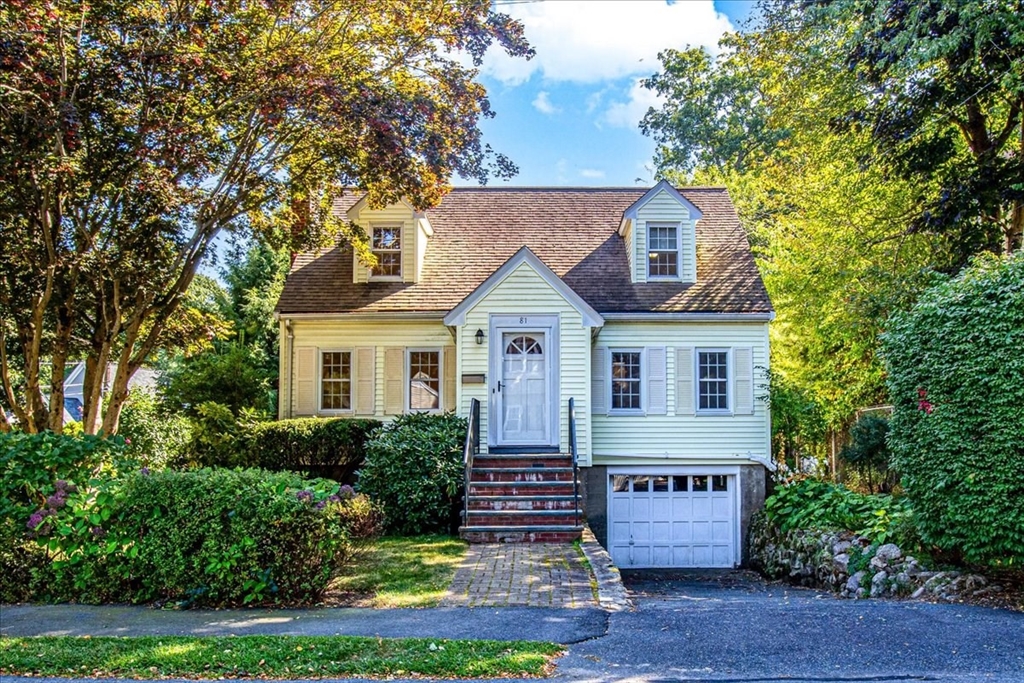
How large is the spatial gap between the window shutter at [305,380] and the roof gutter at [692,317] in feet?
20.8

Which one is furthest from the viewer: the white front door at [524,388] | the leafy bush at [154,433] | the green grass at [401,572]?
the leafy bush at [154,433]

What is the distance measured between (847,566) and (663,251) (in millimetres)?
8117

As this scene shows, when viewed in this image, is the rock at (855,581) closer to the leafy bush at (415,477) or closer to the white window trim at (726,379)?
the white window trim at (726,379)

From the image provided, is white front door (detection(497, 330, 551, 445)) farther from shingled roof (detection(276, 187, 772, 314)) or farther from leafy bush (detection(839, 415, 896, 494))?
leafy bush (detection(839, 415, 896, 494))

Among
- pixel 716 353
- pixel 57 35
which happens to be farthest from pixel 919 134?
pixel 57 35

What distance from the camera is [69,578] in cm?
883

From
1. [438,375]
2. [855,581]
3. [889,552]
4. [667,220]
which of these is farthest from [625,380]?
[889,552]

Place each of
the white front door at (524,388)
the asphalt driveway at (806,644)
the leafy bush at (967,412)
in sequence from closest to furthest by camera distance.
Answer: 1. the asphalt driveway at (806,644)
2. the leafy bush at (967,412)
3. the white front door at (524,388)

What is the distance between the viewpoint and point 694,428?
1681 cm

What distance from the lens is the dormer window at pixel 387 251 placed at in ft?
58.4

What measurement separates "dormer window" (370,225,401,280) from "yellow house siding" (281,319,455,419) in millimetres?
1275

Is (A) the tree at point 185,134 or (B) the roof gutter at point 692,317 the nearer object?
(A) the tree at point 185,134

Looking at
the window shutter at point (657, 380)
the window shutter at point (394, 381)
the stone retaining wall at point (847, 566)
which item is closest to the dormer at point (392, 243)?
the window shutter at point (394, 381)

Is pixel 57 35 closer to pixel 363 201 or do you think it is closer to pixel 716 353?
pixel 363 201
